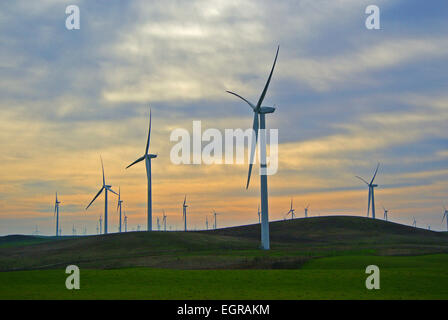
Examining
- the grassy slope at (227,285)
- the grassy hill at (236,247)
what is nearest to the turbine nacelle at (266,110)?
the grassy hill at (236,247)

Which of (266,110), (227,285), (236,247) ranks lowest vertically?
(227,285)

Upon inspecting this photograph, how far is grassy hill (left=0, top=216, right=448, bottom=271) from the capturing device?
210 ft

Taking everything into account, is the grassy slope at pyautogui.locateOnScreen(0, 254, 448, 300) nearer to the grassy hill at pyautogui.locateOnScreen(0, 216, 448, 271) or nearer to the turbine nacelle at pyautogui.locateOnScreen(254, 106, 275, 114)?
the grassy hill at pyautogui.locateOnScreen(0, 216, 448, 271)

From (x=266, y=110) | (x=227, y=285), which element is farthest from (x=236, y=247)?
(x=227, y=285)

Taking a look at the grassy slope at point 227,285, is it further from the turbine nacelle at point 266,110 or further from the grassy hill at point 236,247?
the turbine nacelle at point 266,110

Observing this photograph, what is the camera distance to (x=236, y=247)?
96938mm

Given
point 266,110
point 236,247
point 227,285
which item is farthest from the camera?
point 236,247

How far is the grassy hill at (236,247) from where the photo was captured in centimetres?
6388

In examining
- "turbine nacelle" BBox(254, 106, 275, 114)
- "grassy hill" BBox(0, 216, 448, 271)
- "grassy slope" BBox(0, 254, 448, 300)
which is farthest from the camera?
"turbine nacelle" BBox(254, 106, 275, 114)

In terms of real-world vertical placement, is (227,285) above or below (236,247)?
below

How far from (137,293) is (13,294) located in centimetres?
856

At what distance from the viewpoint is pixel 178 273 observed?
159ft

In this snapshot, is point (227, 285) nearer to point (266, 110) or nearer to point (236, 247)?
point (266, 110)

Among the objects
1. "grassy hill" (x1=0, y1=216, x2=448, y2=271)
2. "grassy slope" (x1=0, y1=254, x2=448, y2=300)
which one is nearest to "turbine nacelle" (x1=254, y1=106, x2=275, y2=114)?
"grassy hill" (x1=0, y1=216, x2=448, y2=271)
